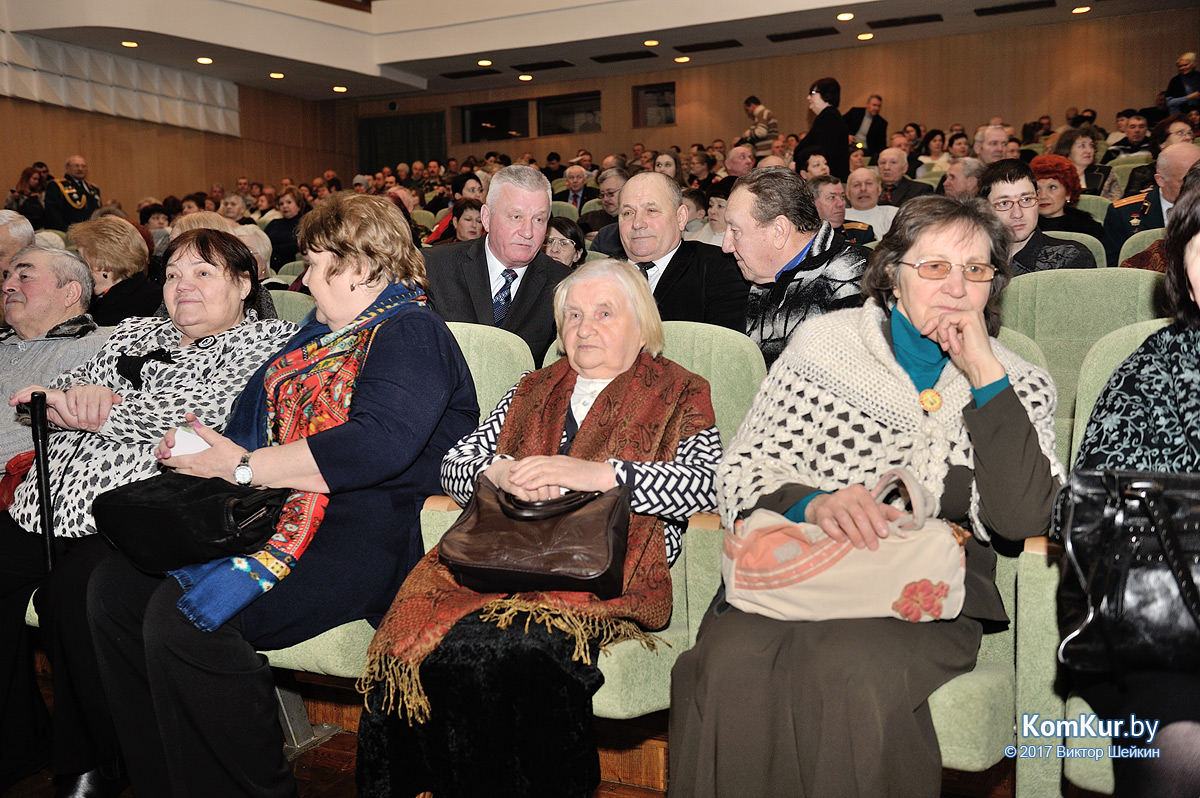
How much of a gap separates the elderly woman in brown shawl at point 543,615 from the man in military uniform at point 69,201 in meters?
8.97

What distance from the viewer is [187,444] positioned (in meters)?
1.93

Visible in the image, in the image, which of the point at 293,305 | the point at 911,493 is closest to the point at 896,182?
the point at 293,305

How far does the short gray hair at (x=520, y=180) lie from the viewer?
3258mm

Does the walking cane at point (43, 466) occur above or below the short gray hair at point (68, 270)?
below

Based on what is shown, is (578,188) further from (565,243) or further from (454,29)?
(454,29)

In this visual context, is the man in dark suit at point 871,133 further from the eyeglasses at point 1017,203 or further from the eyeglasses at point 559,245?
the eyeglasses at point 1017,203

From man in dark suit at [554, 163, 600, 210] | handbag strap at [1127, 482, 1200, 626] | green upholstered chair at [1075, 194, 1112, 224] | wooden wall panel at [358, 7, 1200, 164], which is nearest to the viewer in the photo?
handbag strap at [1127, 482, 1200, 626]

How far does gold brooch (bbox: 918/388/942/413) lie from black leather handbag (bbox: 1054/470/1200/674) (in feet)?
1.39

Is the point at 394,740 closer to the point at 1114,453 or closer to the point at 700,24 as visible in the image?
the point at 1114,453

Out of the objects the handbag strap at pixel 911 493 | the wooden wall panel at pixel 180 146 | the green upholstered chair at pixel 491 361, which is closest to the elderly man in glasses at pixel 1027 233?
the green upholstered chair at pixel 491 361

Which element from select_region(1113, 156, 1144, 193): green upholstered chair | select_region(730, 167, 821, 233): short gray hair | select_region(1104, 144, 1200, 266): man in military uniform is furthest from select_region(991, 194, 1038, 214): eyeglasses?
select_region(1113, 156, 1144, 193): green upholstered chair

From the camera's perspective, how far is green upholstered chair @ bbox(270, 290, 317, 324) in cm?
323

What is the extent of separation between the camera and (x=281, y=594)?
1.84 m

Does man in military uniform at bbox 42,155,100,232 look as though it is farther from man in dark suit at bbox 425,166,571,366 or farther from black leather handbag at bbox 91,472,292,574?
black leather handbag at bbox 91,472,292,574
